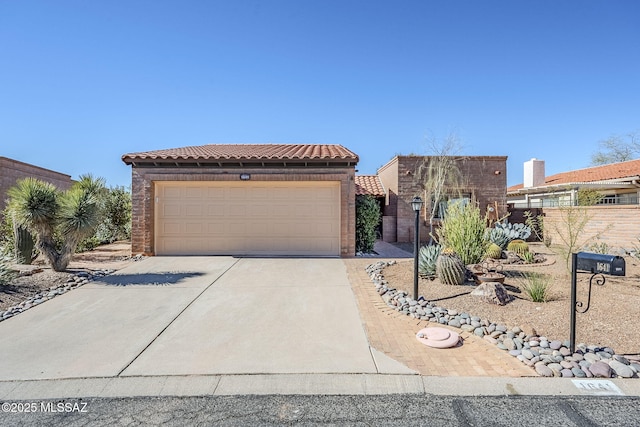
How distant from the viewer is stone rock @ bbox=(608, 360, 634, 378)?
3539mm

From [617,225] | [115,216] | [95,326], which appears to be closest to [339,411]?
[95,326]

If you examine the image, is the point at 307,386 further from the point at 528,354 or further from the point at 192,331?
the point at 528,354

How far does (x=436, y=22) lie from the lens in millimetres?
10922

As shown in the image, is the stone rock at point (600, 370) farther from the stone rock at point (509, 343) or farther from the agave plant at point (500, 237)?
the agave plant at point (500, 237)

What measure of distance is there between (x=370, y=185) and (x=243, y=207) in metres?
9.60

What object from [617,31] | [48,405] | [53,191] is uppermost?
[617,31]

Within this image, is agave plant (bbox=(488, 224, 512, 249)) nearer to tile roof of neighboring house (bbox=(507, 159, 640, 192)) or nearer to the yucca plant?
the yucca plant

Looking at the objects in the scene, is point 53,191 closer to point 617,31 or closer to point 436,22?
point 436,22

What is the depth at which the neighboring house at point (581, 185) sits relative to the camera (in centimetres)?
1797

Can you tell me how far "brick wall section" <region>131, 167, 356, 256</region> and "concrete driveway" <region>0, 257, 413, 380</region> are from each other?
3.50m

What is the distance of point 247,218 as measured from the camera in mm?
11672

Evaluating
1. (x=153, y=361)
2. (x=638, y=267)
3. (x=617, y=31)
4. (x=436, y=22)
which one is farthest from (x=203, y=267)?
(x=617, y=31)

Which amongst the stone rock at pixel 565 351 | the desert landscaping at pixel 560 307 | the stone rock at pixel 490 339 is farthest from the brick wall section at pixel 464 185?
the stone rock at pixel 565 351

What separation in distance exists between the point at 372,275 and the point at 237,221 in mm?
5637
